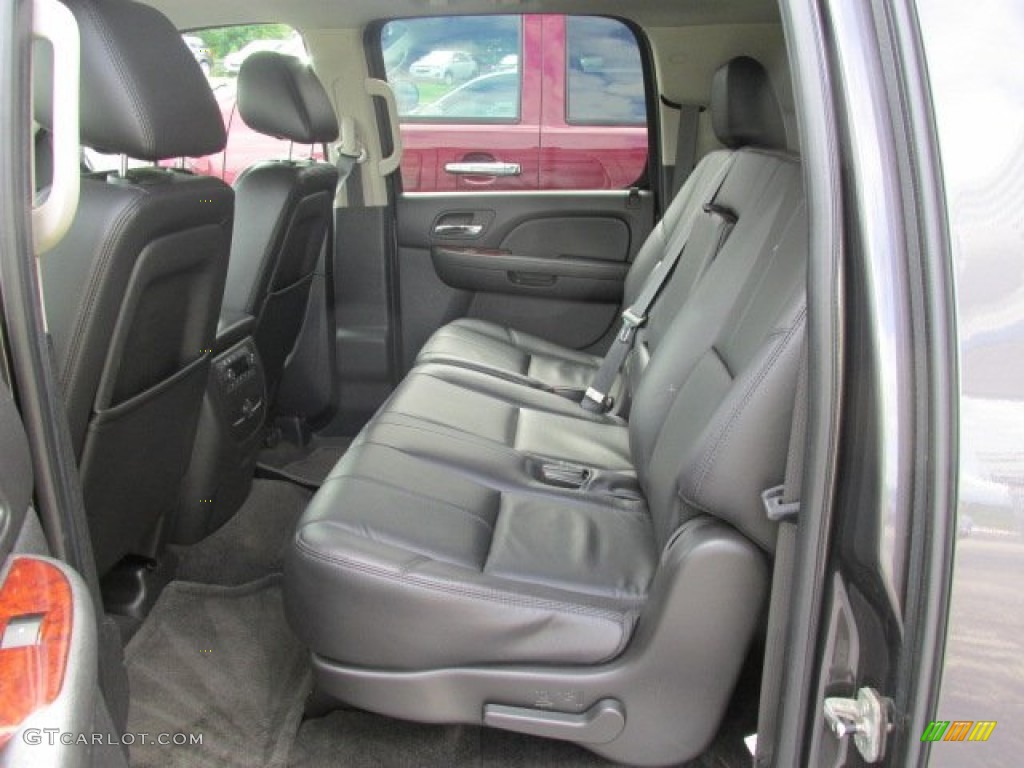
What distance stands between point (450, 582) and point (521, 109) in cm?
212

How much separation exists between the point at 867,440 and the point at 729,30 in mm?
2252

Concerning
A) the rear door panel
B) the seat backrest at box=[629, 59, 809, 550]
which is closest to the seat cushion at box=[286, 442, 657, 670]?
the seat backrest at box=[629, 59, 809, 550]

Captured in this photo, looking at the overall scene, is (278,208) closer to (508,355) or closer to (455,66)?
(508,355)

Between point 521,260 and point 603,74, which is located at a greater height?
point 603,74

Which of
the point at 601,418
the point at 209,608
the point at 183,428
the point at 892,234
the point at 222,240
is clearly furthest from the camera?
the point at 601,418

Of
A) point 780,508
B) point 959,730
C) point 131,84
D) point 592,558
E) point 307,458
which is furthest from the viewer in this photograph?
point 307,458

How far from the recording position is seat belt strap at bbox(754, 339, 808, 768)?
1.04m

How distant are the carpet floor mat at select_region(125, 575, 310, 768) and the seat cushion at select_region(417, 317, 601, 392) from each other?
29.7 inches

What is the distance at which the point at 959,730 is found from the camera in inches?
32.6

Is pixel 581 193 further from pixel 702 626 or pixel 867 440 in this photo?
pixel 867 440

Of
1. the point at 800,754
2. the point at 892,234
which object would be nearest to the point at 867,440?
the point at 892,234

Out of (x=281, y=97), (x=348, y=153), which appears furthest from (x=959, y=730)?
(x=348, y=153)

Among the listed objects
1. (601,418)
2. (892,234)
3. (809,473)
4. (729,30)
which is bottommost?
(601,418)

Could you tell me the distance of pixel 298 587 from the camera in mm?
1387
